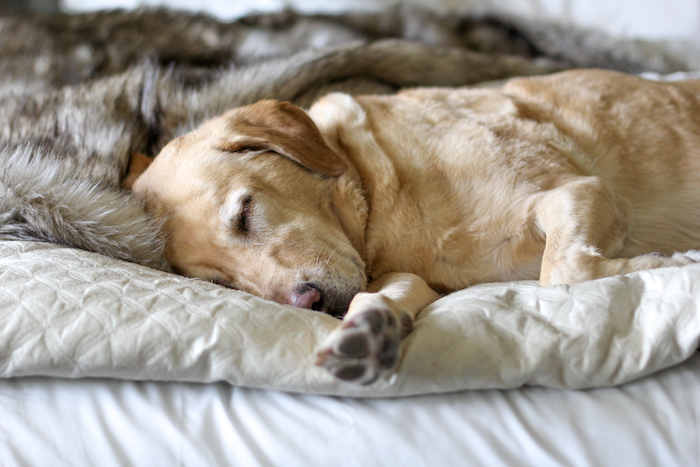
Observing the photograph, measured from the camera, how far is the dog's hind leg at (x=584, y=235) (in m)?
1.42

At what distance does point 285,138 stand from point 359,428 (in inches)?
41.8

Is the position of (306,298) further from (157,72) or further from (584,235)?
(157,72)

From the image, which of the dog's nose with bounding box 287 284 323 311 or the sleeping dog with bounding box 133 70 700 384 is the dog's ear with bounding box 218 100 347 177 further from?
the dog's nose with bounding box 287 284 323 311

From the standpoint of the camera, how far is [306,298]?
1434 mm

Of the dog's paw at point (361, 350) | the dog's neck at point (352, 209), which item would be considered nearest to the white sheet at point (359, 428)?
the dog's paw at point (361, 350)

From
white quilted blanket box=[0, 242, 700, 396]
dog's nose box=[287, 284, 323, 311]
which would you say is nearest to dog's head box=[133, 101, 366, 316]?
dog's nose box=[287, 284, 323, 311]

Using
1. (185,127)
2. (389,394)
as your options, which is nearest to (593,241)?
(389,394)

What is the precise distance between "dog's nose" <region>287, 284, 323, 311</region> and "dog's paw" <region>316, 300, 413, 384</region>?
1.27 ft

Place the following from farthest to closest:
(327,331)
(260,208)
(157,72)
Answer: (157,72)
(260,208)
(327,331)

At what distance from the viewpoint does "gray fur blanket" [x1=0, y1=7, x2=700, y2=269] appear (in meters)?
1.68

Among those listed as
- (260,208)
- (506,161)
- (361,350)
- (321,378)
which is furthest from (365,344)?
(506,161)

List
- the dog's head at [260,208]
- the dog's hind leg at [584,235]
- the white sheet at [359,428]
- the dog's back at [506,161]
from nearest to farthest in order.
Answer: the white sheet at [359,428], the dog's hind leg at [584,235], the dog's head at [260,208], the dog's back at [506,161]

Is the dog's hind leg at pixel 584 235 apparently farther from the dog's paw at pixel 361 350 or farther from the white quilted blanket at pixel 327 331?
the dog's paw at pixel 361 350

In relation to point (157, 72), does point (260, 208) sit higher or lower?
lower
